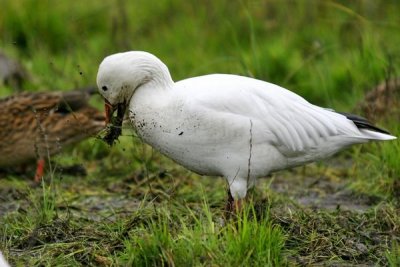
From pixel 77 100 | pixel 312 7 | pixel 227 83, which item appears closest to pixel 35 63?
pixel 77 100

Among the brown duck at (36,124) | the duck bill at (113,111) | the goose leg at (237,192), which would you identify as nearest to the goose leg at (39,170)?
the brown duck at (36,124)

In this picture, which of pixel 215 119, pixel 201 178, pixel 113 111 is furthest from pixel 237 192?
pixel 201 178

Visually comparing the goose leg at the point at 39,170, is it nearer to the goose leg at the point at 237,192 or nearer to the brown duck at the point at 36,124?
the brown duck at the point at 36,124

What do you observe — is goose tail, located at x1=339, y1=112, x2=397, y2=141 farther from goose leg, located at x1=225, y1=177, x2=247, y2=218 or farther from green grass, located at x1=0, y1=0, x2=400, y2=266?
goose leg, located at x1=225, y1=177, x2=247, y2=218

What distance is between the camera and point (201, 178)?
305 inches

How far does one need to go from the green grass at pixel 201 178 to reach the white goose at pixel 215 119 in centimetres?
21

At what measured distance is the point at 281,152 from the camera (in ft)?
18.9

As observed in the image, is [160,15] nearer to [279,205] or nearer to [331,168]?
[331,168]

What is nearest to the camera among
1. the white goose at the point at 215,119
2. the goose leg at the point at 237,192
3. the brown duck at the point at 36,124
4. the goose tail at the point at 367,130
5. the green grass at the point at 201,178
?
the green grass at the point at 201,178

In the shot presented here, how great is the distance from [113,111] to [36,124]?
245 centimetres

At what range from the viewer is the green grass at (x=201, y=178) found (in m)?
5.33

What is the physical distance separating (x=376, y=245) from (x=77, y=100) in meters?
3.37

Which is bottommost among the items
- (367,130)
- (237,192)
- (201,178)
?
(201,178)

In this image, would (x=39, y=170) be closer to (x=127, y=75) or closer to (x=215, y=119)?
(x=127, y=75)
